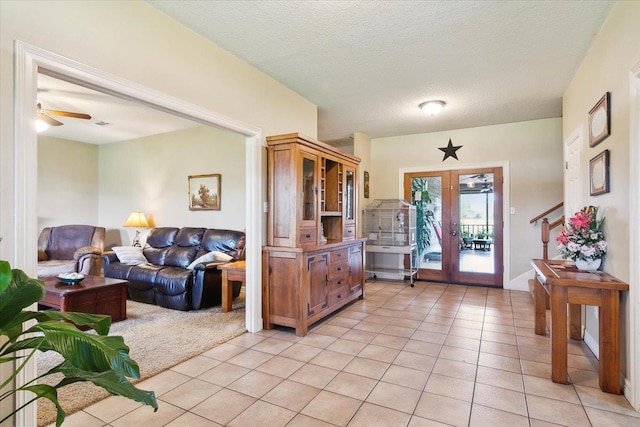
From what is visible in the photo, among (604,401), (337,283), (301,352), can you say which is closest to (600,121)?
(604,401)

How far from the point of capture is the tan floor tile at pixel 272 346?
302cm

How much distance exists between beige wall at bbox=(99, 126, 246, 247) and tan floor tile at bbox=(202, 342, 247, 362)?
2.70 meters

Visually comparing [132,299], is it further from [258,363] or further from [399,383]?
[399,383]

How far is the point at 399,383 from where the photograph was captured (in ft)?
7.96

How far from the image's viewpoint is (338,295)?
13.4 ft

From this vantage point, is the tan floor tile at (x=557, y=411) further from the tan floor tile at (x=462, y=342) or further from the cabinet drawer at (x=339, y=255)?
the cabinet drawer at (x=339, y=255)

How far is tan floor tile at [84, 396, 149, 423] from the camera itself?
6.66ft

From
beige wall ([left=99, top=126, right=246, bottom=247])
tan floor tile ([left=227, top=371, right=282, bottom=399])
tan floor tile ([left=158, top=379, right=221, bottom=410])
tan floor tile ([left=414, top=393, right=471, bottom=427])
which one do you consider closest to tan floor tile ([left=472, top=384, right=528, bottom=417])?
tan floor tile ([left=414, top=393, right=471, bottom=427])

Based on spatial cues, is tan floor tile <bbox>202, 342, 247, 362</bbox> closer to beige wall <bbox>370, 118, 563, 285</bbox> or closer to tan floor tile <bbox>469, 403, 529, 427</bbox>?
tan floor tile <bbox>469, 403, 529, 427</bbox>

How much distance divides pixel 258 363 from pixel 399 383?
3.74ft

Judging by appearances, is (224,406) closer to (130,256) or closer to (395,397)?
(395,397)

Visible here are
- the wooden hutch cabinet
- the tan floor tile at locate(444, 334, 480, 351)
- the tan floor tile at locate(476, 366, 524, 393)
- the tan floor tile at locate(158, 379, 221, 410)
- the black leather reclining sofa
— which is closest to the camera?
the tan floor tile at locate(158, 379, 221, 410)

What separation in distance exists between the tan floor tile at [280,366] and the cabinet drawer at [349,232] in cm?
194

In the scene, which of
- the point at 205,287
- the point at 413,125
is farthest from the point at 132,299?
the point at 413,125
